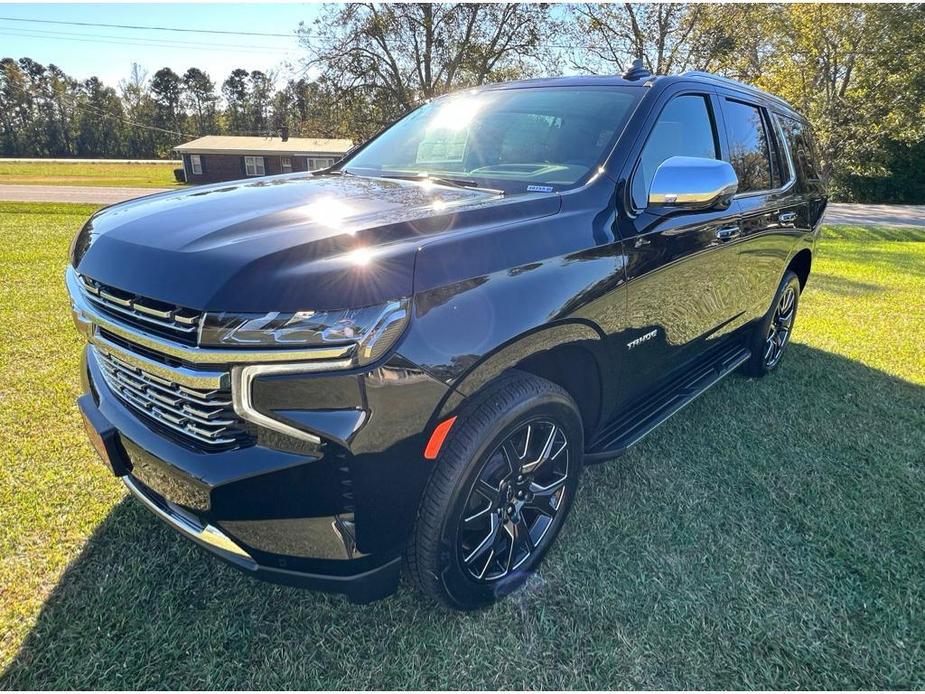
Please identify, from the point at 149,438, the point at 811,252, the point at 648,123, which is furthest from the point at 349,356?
the point at 811,252

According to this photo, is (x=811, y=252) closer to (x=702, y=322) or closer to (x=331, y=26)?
(x=702, y=322)

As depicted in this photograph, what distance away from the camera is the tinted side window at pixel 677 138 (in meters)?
2.51

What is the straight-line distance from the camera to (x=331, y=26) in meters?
20.6

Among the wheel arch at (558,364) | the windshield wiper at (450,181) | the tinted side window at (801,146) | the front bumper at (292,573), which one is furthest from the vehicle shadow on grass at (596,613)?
the tinted side window at (801,146)

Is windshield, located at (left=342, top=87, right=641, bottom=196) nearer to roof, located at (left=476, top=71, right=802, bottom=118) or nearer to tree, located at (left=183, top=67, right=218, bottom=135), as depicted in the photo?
roof, located at (left=476, top=71, right=802, bottom=118)

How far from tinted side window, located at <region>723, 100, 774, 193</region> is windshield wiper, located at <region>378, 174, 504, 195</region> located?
1728mm

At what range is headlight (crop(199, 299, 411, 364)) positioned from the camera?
1.50m

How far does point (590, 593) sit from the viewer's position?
2277 millimetres

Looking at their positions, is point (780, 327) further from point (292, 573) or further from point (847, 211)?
point (847, 211)

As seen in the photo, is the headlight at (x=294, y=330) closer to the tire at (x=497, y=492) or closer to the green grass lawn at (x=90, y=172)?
Answer: the tire at (x=497, y=492)

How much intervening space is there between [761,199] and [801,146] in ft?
4.37

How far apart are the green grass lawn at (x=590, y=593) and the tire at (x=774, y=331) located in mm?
767

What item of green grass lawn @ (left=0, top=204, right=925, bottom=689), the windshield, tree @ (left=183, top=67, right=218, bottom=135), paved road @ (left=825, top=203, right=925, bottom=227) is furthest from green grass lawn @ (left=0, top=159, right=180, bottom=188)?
green grass lawn @ (left=0, top=204, right=925, bottom=689)

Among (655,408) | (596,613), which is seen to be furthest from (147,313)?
(655,408)
